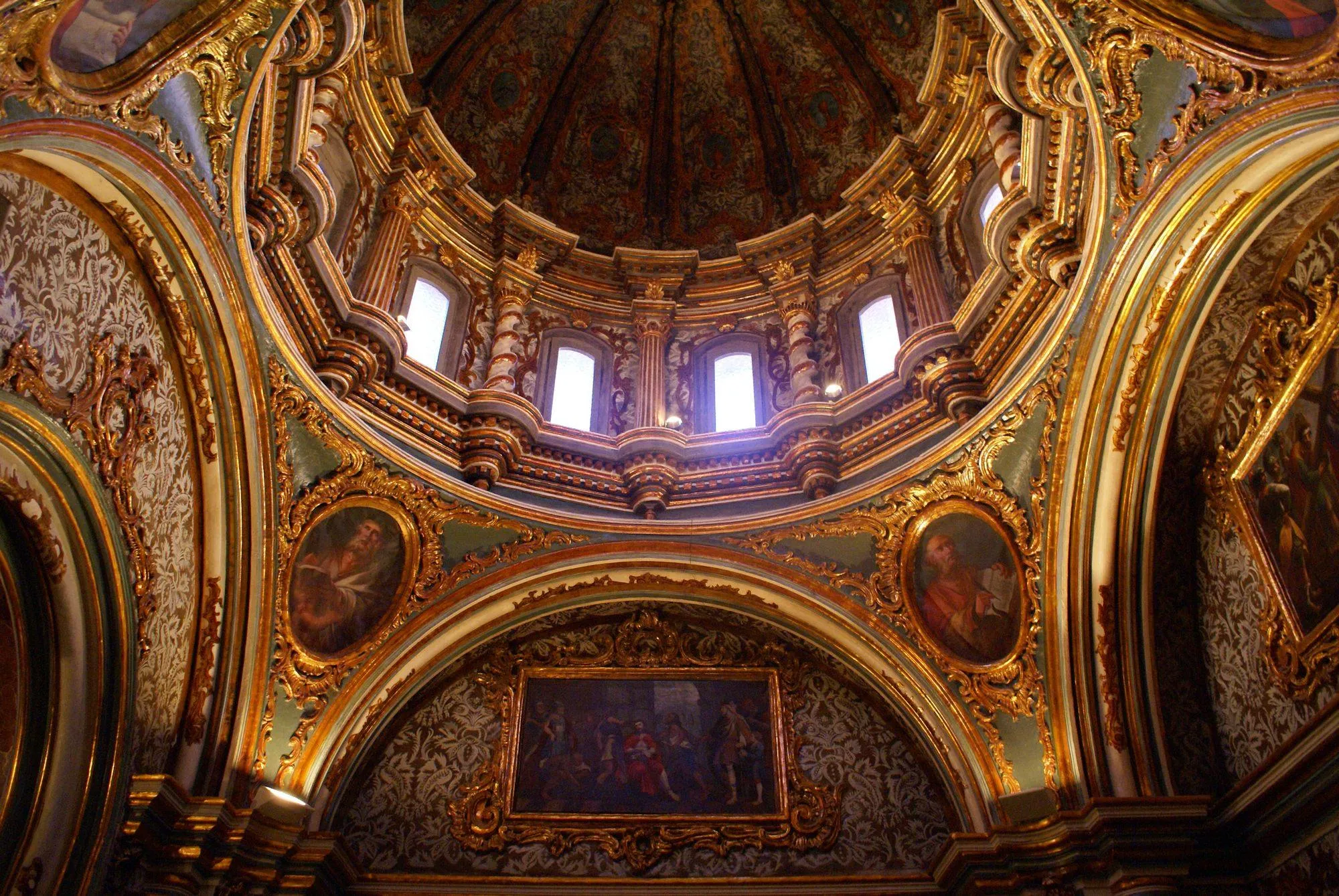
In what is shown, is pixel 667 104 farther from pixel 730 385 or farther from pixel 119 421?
pixel 119 421

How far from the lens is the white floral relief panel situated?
7.22 metres

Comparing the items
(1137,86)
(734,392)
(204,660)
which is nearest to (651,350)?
(734,392)

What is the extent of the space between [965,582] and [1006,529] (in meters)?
0.72

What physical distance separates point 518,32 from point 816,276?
5.71m

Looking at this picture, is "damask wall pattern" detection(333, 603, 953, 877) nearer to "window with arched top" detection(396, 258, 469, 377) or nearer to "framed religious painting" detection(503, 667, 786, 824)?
"framed religious painting" detection(503, 667, 786, 824)

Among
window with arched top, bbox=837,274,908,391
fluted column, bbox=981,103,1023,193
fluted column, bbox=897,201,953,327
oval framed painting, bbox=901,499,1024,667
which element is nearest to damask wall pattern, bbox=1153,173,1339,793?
oval framed painting, bbox=901,499,1024,667

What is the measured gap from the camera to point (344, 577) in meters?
10.6

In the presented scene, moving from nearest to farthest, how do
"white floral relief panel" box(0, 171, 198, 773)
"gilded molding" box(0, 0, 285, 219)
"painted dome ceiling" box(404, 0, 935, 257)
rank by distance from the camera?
"gilded molding" box(0, 0, 285, 219)
"white floral relief panel" box(0, 171, 198, 773)
"painted dome ceiling" box(404, 0, 935, 257)

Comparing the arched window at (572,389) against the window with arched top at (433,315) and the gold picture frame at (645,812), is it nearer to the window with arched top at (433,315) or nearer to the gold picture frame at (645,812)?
the window with arched top at (433,315)

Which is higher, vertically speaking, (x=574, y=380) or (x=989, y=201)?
(x=989, y=201)

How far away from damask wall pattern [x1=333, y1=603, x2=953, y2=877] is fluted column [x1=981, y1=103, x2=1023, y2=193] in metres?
5.55

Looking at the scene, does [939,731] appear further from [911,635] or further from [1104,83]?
[1104,83]

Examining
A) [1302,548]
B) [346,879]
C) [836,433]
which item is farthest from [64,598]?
[1302,548]

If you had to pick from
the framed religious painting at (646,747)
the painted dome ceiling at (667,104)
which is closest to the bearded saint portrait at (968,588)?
the framed religious painting at (646,747)
